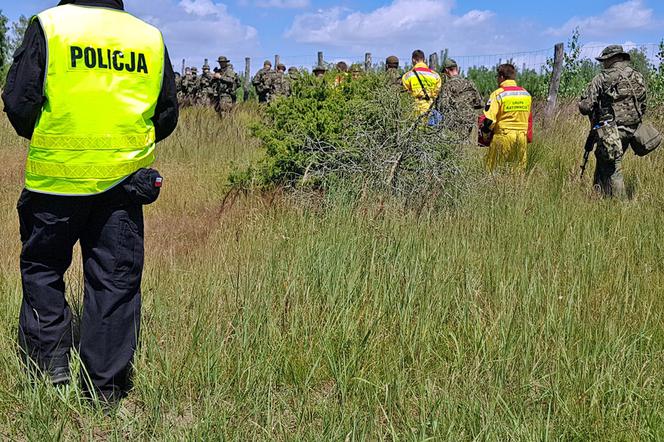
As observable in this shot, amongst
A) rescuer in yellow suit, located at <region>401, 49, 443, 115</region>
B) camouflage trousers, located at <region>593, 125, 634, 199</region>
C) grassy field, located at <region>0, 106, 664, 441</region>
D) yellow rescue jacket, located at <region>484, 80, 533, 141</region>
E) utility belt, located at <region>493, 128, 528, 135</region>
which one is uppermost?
rescuer in yellow suit, located at <region>401, 49, 443, 115</region>

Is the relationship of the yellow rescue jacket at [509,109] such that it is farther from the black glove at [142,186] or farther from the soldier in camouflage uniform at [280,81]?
the soldier in camouflage uniform at [280,81]

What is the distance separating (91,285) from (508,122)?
6286 millimetres

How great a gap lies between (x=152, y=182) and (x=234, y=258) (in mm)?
1570

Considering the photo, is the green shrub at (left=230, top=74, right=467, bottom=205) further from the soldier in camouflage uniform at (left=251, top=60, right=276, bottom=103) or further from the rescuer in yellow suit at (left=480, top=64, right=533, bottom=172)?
the soldier in camouflage uniform at (left=251, top=60, right=276, bottom=103)

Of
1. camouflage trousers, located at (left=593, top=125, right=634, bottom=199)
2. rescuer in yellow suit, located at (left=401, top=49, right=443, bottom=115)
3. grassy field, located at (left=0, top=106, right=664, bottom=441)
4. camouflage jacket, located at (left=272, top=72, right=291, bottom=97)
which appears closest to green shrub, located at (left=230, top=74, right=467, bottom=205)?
grassy field, located at (left=0, top=106, right=664, bottom=441)

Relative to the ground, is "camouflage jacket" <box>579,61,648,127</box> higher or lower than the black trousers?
higher

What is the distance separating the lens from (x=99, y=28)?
9.05ft

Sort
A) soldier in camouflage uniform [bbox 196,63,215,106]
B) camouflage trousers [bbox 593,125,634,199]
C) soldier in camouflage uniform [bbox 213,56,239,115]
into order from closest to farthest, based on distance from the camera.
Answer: camouflage trousers [bbox 593,125,634,199]
soldier in camouflage uniform [bbox 213,56,239,115]
soldier in camouflage uniform [bbox 196,63,215,106]

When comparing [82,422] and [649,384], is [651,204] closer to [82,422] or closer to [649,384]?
[649,384]

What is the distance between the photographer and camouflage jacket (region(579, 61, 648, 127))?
7226mm

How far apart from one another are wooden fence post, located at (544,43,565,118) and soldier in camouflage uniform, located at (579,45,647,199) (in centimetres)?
481

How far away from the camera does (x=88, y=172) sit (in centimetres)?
277

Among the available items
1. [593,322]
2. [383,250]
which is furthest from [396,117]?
[593,322]

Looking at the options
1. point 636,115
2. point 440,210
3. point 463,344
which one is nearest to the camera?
point 463,344
